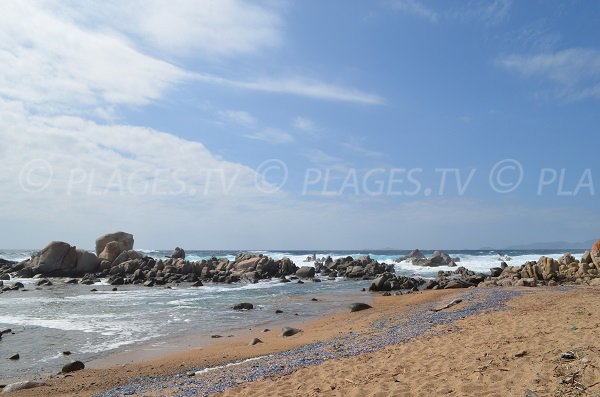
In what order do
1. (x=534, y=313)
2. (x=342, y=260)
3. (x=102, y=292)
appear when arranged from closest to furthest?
1. (x=534, y=313)
2. (x=102, y=292)
3. (x=342, y=260)

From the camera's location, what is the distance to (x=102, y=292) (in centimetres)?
3519

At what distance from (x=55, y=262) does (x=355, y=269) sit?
3659 cm

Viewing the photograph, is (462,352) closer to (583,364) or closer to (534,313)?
(583,364)

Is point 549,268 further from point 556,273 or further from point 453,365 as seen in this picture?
point 453,365

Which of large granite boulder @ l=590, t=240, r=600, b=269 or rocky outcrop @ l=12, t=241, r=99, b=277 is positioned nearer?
large granite boulder @ l=590, t=240, r=600, b=269

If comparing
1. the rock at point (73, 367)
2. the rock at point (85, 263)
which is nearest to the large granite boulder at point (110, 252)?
the rock at point (85, 263)

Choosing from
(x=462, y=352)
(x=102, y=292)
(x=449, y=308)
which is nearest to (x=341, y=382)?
(x=462, y=352)

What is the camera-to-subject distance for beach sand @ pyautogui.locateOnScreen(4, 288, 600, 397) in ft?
22.8

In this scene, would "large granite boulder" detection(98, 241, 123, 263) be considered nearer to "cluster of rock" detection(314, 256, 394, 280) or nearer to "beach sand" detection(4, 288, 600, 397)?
"cluster of rock" detection(314, 256, 394, 280)

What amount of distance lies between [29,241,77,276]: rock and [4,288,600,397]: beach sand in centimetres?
4412

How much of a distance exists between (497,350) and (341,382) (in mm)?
3472

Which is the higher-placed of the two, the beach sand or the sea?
the beach sand

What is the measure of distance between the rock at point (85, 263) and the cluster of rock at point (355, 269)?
94.6ft

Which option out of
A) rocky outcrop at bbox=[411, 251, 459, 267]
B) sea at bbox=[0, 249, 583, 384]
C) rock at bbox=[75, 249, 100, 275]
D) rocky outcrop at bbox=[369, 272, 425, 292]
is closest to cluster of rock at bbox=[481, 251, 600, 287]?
rocky outcrop at bbox=[369, 272, 425, 292]
